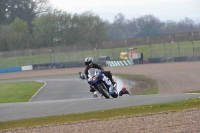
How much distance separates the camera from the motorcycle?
639 inches

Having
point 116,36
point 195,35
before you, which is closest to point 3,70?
point 195,35

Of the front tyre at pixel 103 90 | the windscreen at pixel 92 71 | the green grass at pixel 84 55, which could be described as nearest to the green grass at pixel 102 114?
the front tyre at pixel 103 90

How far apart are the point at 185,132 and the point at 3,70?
54311 mm

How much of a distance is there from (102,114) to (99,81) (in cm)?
444

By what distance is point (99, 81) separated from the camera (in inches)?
642

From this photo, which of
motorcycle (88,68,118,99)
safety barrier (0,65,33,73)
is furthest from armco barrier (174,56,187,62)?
motorcycle (88,68,118,99)

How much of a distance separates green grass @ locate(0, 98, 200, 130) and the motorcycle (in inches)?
142

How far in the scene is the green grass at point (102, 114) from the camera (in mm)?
11370

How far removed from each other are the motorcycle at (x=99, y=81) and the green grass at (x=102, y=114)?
362cm

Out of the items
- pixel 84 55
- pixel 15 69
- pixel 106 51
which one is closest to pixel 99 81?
pixel 84 55

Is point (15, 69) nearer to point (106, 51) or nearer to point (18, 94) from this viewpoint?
point (106, 51)

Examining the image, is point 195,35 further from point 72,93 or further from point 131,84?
point 72,93

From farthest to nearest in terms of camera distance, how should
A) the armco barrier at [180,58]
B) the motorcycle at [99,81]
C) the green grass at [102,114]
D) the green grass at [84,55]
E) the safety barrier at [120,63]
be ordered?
the green grass at [84,55], the safety barrier at [120,63], the armco barrier at [180,58], the motorcycle at [99,81], the green grass at [102,114]

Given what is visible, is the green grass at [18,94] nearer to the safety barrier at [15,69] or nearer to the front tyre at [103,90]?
the front tyre at [103,90]
